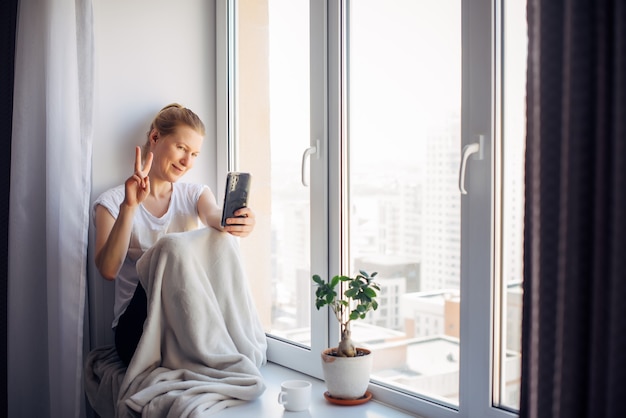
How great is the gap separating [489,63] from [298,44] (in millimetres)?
786

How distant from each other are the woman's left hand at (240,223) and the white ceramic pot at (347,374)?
0.46 m

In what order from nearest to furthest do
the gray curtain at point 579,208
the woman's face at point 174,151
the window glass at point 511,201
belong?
the gray curtain at point 579,208
the window glass at point 511,201
the woman's face at point 174,151

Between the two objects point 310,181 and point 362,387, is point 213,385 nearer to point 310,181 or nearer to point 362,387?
point 362,387

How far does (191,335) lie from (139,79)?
977 mm

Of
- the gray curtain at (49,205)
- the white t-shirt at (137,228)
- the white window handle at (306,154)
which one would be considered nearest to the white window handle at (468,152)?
the white window handle at (306,154)

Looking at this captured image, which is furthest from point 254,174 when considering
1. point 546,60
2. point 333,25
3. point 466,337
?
point 546,60

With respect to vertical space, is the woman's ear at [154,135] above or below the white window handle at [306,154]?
above

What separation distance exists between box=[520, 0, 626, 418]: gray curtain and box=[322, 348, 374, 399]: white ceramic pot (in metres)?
0.69

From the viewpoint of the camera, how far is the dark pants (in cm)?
176

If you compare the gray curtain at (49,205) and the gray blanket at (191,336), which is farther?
the gray curtain at (49,205)

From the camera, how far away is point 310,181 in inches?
72.6

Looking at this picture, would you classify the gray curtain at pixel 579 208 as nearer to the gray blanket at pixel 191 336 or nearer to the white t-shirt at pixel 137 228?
the gray blanket at pixel 191 336

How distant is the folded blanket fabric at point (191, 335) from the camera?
61.6 inches

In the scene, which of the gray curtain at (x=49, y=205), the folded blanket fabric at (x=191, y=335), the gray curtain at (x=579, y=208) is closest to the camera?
the gray curtain at (x=579, y=208)
